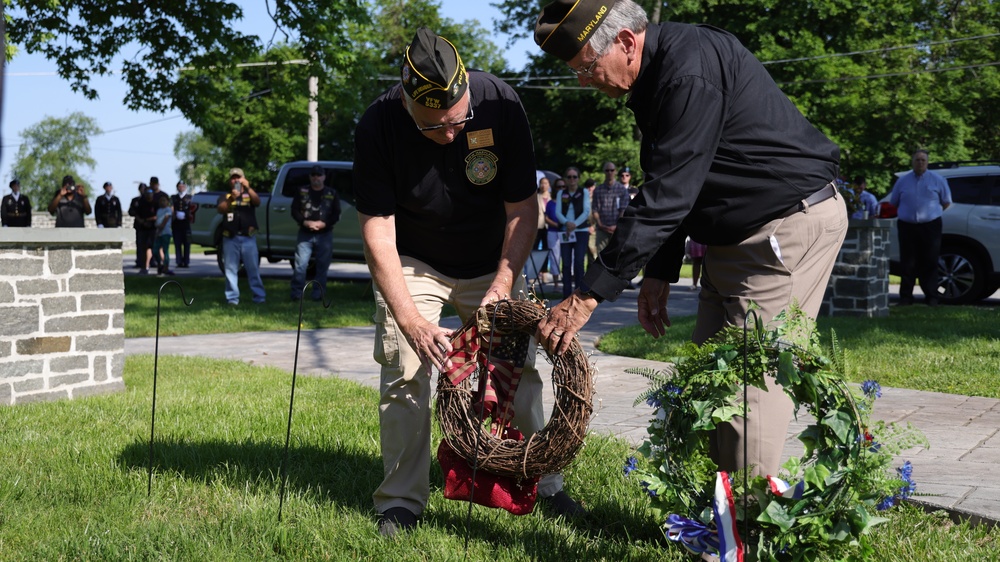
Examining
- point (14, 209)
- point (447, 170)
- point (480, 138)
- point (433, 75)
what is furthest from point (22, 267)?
point (14, 209)

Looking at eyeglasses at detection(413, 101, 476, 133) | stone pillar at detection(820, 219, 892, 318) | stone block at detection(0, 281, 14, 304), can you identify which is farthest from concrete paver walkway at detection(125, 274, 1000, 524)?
stone pillar at detection(820, 219, 892, 318)

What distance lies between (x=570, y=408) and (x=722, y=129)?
1.05 metres

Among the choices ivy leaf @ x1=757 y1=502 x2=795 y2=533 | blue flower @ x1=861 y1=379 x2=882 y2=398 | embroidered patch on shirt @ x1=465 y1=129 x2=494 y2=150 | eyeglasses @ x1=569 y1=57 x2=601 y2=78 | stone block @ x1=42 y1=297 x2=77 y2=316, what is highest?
eyeglasses @ x1=569 y1=57 x2=601 y2=78

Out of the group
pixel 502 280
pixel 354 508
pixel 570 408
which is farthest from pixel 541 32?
pixel 354 508

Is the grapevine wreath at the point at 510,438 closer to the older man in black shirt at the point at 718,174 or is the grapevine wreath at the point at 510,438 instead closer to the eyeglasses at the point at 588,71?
the older man in black shirt at the point at 718,174

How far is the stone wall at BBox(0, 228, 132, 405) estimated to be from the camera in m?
6.25

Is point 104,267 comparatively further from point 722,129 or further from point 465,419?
point 722,129

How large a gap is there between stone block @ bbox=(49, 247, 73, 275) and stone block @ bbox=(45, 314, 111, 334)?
33 centimetres

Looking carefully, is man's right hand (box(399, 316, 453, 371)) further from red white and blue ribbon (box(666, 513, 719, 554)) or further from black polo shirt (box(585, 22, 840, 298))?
red white and blue ribbon (box(666, 513, 719, 554))

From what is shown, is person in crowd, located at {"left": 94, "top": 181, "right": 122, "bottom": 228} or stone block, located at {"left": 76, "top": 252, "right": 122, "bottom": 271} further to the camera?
person in crowd, located at {"left": 94, "top": 181, "right": 122, "bottom": 228}

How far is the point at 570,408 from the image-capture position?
3.18 meters

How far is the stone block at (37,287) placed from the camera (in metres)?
6.27

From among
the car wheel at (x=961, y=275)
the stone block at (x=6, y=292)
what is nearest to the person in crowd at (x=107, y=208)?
the stone block at (x=6, y=292)

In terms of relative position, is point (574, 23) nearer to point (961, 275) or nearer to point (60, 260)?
point (60, 260)
